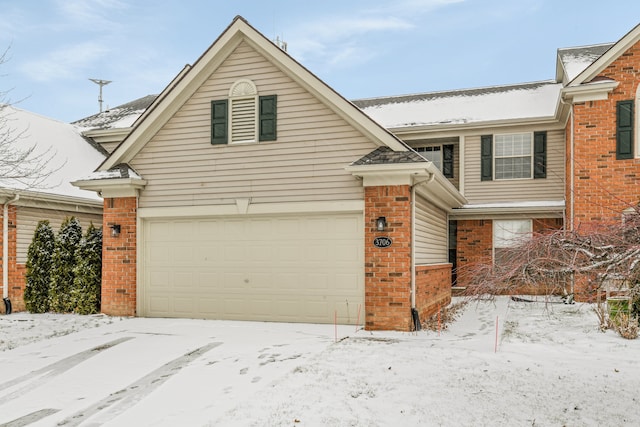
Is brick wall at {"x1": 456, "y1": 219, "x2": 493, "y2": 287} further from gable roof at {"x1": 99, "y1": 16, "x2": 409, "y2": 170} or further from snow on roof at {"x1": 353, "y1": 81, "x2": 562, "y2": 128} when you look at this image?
gable roof at {"x1": 99, "y1": 16, "x2": 409, "y2": 170}

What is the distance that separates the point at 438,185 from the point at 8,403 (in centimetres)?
879

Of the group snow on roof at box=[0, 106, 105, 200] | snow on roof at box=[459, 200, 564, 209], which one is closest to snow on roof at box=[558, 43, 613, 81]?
snow on roof at box=[459, 200, 564, 209]

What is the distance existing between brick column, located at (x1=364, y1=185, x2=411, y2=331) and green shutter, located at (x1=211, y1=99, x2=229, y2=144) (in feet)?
12.3

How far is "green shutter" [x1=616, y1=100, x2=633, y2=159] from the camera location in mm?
13945

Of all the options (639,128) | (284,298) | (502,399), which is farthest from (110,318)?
(639,128)

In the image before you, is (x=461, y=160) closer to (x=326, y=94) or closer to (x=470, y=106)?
(x=470, y=106)

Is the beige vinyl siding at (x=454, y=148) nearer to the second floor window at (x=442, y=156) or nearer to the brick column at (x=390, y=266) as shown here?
the second floor window at (x=442, y=156)

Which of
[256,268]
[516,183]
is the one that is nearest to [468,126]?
[516,183]

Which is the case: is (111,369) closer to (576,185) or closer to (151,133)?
(151,133)

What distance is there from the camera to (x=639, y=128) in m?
13.9

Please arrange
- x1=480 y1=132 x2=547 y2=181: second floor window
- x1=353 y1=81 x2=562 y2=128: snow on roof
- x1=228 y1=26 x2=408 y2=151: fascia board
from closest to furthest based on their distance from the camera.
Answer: x1=228 y1=26 x2=408 y2=151: fascia board
x1=480 y1=132 x2=547 y2=181: second floor window
x1=353 y1=81 x2=562 y2=128: snow on roof

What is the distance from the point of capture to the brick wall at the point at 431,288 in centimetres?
1099

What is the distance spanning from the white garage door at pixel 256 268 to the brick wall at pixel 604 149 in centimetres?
726

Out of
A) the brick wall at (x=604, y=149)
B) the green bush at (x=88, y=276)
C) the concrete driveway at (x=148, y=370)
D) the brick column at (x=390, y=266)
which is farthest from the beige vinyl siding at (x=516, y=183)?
the green bush at (x=88, y=276)
